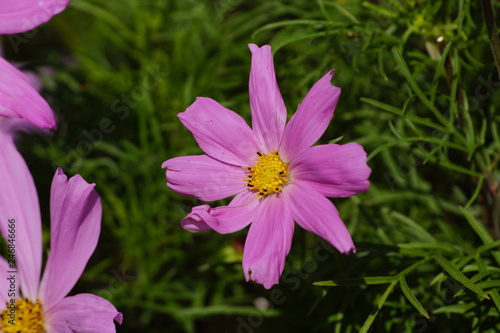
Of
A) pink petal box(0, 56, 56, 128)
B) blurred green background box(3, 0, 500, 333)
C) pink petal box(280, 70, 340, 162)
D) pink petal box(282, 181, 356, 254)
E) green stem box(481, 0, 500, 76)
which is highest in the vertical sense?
green stem box(481, 0, 500, 76)

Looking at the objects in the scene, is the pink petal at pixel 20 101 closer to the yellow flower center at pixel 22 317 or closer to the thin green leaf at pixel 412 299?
the yellow flower center at pixel 22 317

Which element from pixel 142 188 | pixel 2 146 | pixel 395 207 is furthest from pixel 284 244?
pixel 142 188

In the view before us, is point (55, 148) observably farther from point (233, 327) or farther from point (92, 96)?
point (233, 327)

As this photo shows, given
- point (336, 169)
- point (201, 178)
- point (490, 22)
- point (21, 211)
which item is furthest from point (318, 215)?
point (21, 211)

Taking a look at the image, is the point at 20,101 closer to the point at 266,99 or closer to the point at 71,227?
the point at 71,227

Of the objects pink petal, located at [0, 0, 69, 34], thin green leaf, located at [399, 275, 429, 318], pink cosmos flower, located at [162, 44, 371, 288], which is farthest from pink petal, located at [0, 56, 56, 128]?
thin green leaf, located at [399, 275, 429, 318]

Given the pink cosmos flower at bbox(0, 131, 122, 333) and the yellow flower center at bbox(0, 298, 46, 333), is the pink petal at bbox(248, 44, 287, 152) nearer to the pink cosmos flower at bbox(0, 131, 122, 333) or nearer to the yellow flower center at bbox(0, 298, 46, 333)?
the pink cosmos flower at bbox(0, 131, 122, 333)
